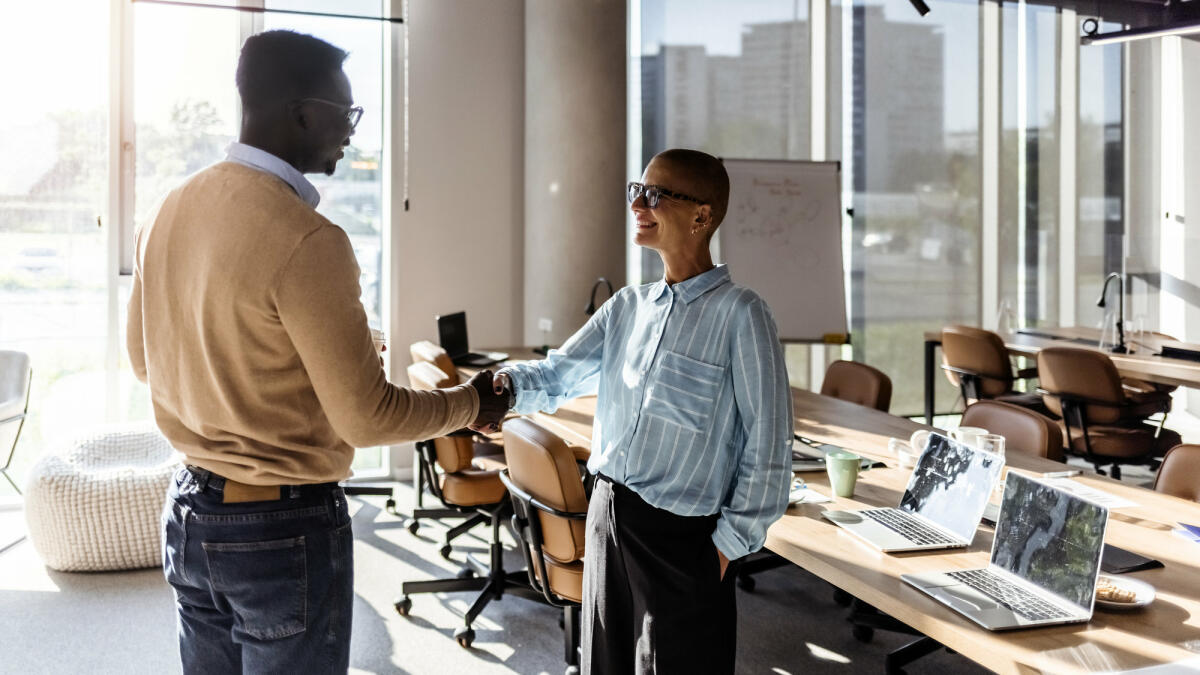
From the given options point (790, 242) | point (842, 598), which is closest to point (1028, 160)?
point (790, 242)

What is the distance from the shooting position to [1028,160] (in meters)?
8.07

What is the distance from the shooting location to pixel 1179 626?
1.74 metres

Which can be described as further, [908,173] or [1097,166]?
[1097,166]

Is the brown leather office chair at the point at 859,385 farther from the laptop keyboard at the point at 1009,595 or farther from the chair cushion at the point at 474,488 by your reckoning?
the laptop keyboard at the point at 1009,595

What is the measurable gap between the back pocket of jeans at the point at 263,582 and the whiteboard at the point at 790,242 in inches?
173

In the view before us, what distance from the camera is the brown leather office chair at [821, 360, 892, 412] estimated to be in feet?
14.1

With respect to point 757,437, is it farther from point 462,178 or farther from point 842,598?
point 462,178

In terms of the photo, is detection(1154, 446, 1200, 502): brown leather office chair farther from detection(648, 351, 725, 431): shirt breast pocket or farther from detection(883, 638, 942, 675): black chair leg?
detection(648, 351, 725, 431): shirt breast pocket

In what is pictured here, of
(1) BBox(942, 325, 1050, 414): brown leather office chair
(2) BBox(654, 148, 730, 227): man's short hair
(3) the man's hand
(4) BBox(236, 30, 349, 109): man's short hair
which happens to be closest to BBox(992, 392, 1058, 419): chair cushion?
(1) BBox(942, 325, 1050, 414): brown leather office chair

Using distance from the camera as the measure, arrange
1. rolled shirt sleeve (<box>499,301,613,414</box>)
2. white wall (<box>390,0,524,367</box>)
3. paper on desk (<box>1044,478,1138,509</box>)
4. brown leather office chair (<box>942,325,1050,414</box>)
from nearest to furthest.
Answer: rolled shirt sleeve (<box>499,301,613,414</box>) < paper on desk (<box>1044,478,1138,509</box>) < brown leather office chair (<box>942,325,1050,414</box>) < white wall (<box>390,0,524,367</box>)

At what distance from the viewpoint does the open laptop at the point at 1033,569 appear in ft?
5.79

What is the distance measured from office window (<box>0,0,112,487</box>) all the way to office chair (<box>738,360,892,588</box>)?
4.03 meters

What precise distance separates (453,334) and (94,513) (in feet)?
6.50

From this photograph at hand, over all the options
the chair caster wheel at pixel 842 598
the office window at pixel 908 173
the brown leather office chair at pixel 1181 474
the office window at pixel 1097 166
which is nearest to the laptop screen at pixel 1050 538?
the brown leather office chair at pixel 1181 474
